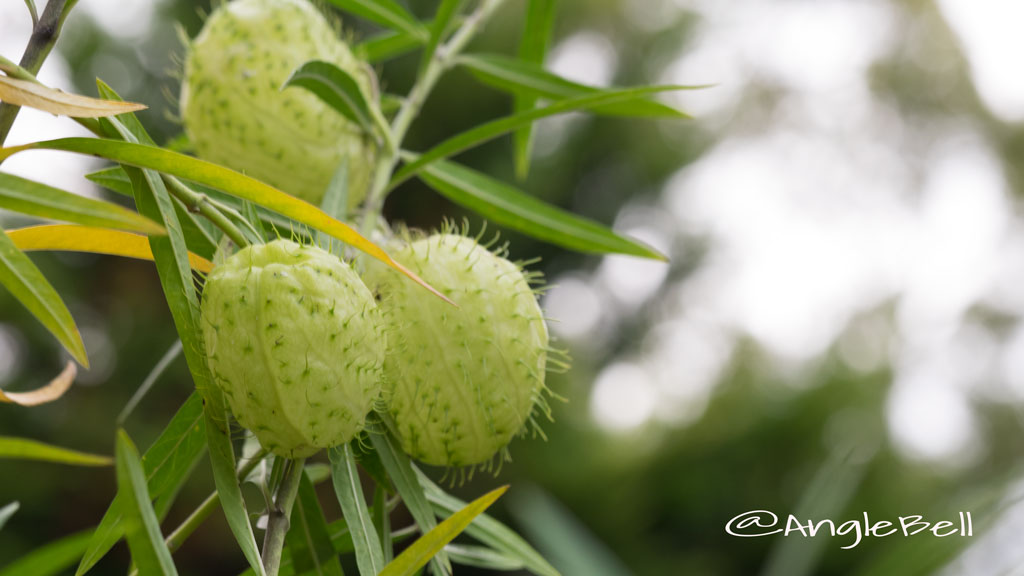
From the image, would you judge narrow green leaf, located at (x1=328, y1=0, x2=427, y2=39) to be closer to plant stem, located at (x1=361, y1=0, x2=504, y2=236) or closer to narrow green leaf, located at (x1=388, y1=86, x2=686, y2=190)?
plant stem, located at (x1=361, y1=0, x2=504, y2=236)

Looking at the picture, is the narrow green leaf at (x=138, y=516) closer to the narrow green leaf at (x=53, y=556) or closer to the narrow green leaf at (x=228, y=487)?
the narrow green leaf at (x=228, y=487)

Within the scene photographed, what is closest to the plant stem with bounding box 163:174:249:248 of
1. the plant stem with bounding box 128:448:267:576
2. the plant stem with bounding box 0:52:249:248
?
the plant stem with bounding box 0:52:249:248

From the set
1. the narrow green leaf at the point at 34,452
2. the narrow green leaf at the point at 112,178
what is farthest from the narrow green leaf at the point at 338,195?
the narrow green leaf at the point at 34,452

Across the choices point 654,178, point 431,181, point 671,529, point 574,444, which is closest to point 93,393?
point 574,444

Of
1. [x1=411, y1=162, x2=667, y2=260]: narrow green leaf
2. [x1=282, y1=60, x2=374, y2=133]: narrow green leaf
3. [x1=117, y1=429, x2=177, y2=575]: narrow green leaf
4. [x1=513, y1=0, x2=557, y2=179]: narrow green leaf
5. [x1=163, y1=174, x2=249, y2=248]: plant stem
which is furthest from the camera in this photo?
[x1=513, y1=0, x2=557, y2=179]: narrow green leaf

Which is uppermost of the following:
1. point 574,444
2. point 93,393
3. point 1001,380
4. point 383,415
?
point 1001,380

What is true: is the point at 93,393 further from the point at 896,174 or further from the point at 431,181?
the point at 896,174

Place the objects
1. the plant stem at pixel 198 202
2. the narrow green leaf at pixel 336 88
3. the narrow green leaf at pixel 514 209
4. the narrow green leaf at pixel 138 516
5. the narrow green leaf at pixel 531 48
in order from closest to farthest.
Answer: the narrow green leaf at pixel 138 516, the plant stem at pixel 198 202, the narrow green leaf at pixel 336 88, the narrow green leaf at pixel 514 209, the narrow green leaf at pixel 531 48
